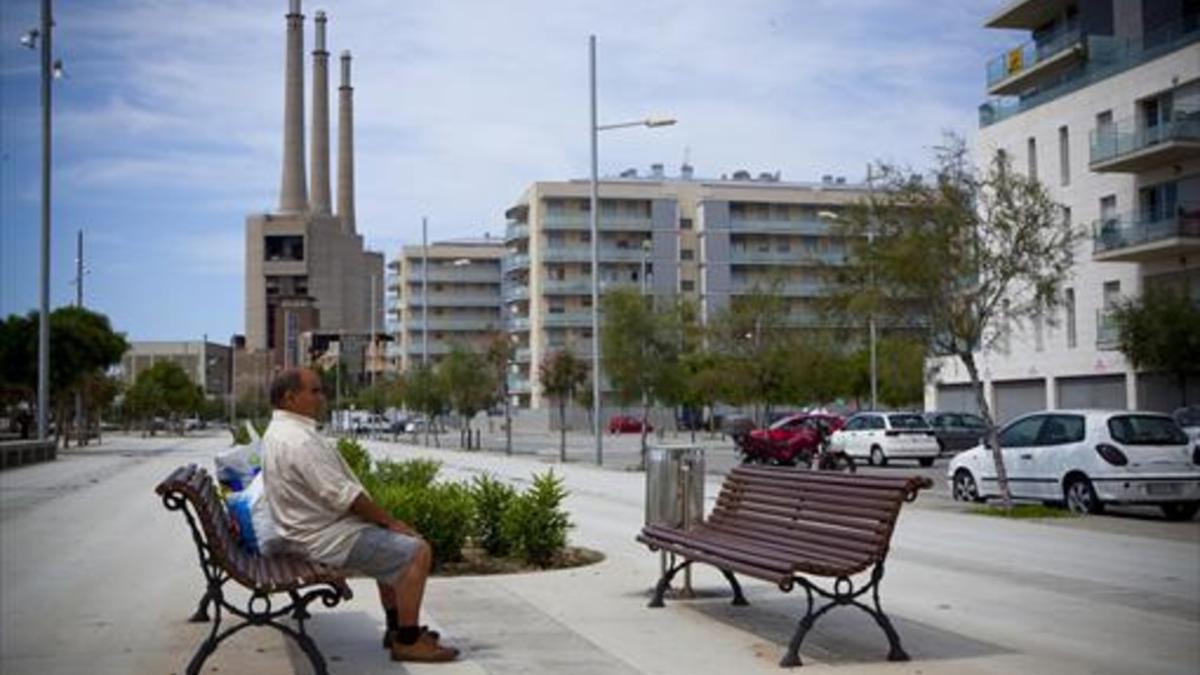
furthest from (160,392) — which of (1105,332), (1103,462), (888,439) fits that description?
(1103,462)

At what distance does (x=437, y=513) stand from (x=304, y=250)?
134122 mm

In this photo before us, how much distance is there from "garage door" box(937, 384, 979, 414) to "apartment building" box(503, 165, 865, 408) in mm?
43737

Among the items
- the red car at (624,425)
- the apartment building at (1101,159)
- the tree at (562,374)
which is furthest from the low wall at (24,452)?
the red car at (624,425)

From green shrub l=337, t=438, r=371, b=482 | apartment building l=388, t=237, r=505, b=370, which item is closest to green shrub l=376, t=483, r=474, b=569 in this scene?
green shrub l=337, t=438, r=371, b=482

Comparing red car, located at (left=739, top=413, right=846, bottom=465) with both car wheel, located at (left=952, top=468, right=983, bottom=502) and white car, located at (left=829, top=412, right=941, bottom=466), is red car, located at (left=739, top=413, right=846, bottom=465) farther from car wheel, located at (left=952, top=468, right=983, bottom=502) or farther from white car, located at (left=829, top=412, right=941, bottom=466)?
car wheel, located at (left=952, top=468, right=983, bottom=502)

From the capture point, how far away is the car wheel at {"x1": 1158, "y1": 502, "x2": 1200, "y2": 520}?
19.7 metres

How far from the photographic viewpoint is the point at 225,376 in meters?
157

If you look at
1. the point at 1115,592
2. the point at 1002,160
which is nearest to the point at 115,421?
the point at 1002,160

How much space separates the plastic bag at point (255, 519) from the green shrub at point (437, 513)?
12.2 feet

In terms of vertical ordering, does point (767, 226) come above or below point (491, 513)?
above

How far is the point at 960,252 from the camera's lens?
20938 millimetres

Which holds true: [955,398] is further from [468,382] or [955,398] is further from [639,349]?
[639,349]

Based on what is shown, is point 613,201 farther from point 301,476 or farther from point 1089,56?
point 301,476

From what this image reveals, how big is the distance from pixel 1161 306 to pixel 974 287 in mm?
18917
